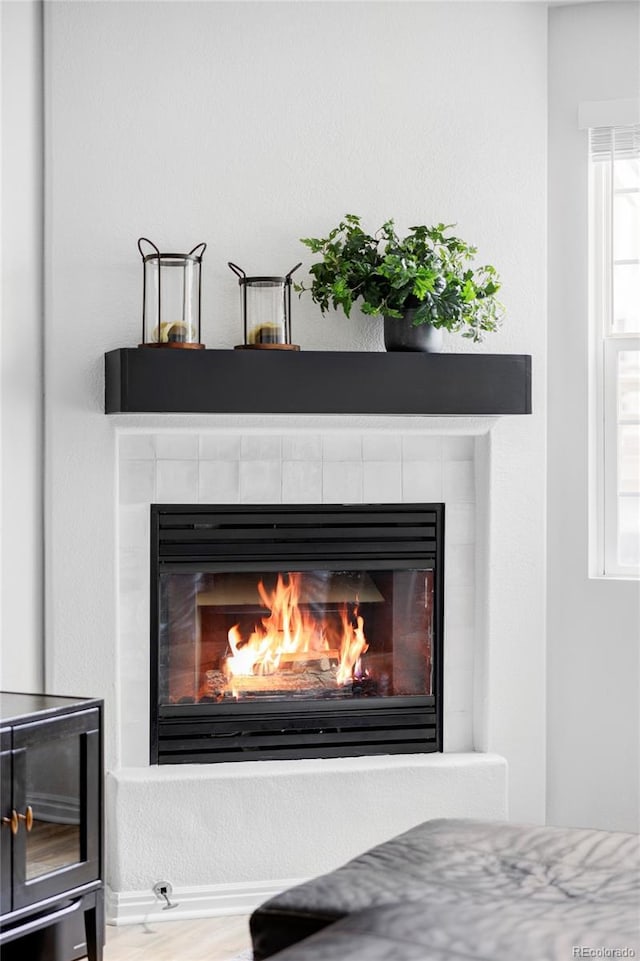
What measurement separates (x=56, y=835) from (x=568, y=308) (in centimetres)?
218

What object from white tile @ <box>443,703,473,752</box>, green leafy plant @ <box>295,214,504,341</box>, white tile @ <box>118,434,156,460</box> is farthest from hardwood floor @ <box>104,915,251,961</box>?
green leafy plant @ <box>295,214,504,341</box>

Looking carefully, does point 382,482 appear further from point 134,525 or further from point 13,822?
point 13,822

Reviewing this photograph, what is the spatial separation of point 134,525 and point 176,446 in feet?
0.87

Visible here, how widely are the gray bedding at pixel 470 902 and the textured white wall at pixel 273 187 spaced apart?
4.79 ft

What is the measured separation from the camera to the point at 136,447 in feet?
10.6

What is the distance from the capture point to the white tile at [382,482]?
340cm

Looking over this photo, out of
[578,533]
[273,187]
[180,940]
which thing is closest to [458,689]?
[578,533]

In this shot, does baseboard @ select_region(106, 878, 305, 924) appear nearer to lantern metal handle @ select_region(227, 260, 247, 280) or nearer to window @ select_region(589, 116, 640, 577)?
window @ select_region(589, 116, 640, 577)

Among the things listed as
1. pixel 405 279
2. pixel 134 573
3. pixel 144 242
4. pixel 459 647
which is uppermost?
pixel 144 242

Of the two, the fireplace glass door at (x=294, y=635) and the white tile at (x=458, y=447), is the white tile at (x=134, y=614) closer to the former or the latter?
the fireplace glass door at (x=294, y=635)

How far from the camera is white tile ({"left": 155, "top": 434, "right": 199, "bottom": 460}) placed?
3.25 meters

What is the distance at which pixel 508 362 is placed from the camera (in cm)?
324

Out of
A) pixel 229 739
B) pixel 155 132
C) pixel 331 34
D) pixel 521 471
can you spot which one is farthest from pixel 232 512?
pixel 331 34

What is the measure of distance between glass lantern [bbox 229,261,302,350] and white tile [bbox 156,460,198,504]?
404 mm
